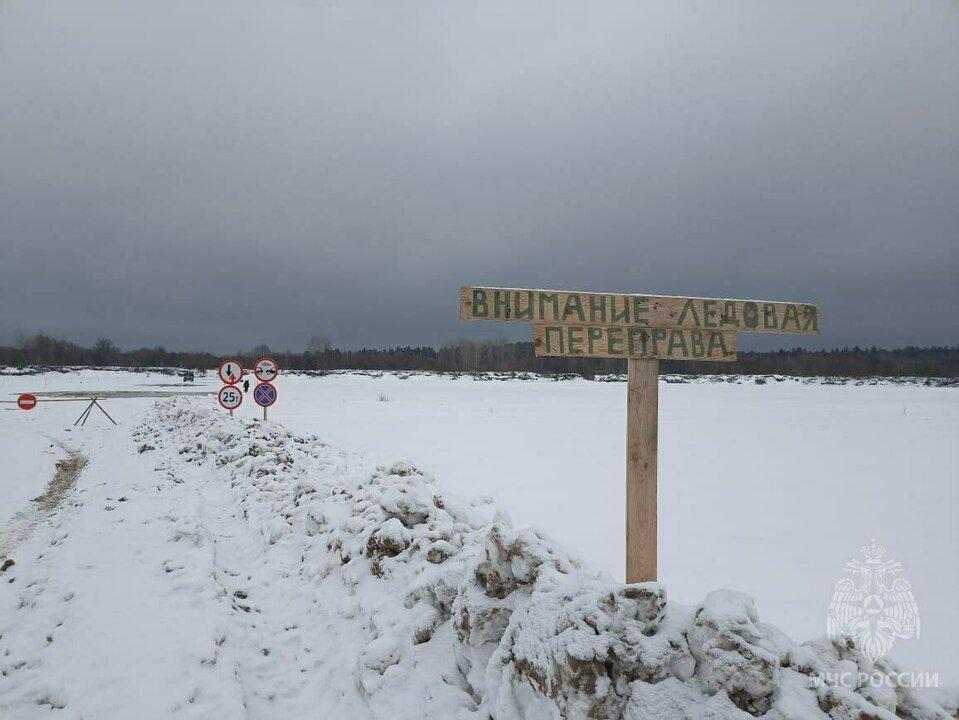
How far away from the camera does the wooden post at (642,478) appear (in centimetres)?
377

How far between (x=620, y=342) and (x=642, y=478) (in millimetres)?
1020

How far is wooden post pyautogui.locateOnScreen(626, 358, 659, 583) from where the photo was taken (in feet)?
12.4

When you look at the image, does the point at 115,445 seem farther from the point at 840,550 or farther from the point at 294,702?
the point at 840,550

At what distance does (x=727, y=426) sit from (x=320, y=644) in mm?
16261

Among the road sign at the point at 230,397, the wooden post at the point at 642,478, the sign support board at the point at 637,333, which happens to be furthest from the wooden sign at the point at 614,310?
the road sign at the point at 230,397

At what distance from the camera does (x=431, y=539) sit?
4980 mm

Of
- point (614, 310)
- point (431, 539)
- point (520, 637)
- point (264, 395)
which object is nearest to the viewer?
point (520, 637)

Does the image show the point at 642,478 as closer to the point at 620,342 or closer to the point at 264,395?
the point at 620,342

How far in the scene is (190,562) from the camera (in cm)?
530

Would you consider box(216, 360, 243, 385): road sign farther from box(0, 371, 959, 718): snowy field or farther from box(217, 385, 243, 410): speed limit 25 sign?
box(0, 371, 959, 718): snowy field

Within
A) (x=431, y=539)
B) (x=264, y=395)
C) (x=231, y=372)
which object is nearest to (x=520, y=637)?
(x=431, y=539)

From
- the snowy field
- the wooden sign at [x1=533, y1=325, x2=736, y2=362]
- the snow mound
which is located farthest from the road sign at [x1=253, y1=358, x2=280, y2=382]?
the wooden sign at [x1=533, y1=325, x2=736, y2=362]

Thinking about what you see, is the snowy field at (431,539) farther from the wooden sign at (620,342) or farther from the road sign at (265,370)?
the wooden sign at (620,342)

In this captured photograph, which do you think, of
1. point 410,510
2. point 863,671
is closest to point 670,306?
point 863,671
